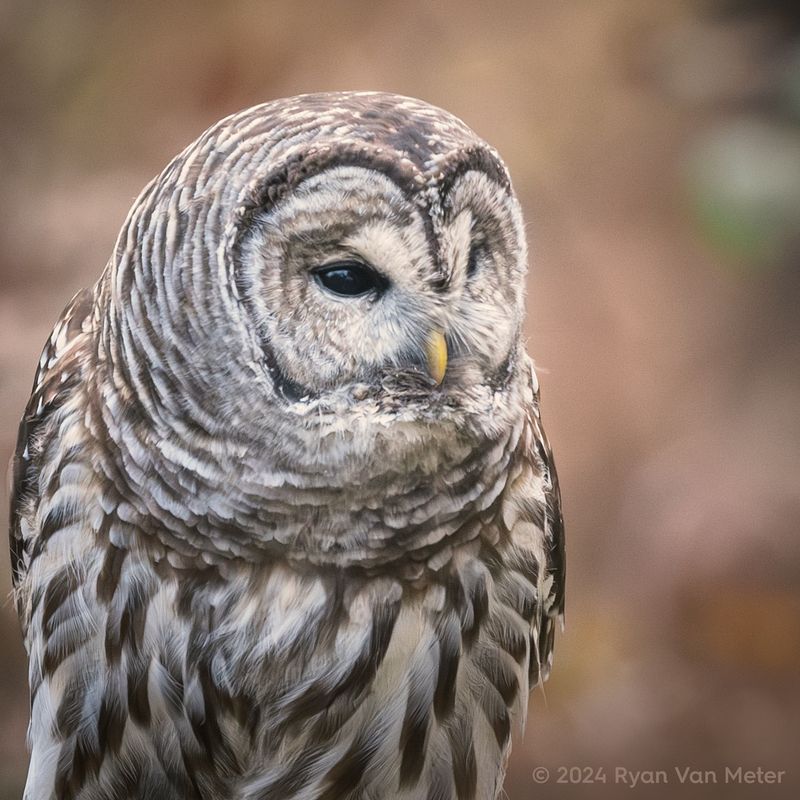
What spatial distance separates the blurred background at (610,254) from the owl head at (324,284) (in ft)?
1.46

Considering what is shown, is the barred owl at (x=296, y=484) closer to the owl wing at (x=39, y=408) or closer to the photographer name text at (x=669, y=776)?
the owl wing at (x=39, y=408)

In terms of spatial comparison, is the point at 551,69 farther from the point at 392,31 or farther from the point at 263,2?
the point at 263,2

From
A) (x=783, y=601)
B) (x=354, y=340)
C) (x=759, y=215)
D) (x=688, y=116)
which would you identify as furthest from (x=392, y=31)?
(x=783, y=601)

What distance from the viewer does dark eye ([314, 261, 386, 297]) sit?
3.03 ft

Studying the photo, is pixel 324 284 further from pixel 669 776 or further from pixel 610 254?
pixel 669 776

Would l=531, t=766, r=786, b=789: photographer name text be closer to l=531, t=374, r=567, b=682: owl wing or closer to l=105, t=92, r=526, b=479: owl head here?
l=531, t=374, r=567, b=682: owl wing

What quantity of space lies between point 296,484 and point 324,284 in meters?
0.20

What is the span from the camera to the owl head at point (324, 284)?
90 cm

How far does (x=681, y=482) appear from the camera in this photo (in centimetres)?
167

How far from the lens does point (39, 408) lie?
1.24 meters

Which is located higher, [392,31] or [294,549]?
[392,31]

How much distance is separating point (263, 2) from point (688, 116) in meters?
0.61

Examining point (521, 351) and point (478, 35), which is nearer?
point (521, 351)

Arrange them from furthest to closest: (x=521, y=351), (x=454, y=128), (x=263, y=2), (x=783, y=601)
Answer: (x=783, y=601) < (x=263, y=2) < (x=521, y=351) < (x=454, y=128)
